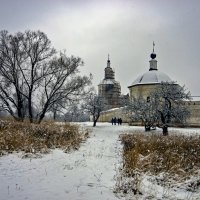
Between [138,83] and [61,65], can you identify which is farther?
[138,83]

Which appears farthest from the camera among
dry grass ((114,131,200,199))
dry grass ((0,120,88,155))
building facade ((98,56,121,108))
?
building facade ((98,56,121,108))

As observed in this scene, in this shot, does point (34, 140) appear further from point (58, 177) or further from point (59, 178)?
point (59, 178)

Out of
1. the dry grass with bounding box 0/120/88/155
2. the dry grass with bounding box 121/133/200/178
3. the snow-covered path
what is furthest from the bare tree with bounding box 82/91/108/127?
the snow-covered path

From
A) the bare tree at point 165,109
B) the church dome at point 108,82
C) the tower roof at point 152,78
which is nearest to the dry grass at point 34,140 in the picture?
the bare tree at point 165,109

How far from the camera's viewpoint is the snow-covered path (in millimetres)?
6523

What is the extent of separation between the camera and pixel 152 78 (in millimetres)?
48969

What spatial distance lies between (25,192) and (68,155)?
4833 millimetres

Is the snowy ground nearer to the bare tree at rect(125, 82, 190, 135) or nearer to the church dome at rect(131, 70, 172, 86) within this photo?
the bare tree at rect(125, 82, 190, 135)

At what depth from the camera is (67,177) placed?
806 centimetres

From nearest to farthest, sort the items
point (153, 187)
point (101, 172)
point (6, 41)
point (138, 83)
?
point (153, 187) → point (101, 172) → point (6, 41) → point (138, 83)

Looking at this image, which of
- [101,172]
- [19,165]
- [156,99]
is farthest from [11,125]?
[156,99]

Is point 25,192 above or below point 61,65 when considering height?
below

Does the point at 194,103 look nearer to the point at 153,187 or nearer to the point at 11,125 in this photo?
the point at 11,125

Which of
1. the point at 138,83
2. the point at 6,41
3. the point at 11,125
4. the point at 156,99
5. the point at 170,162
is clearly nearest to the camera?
the point at 170,162
